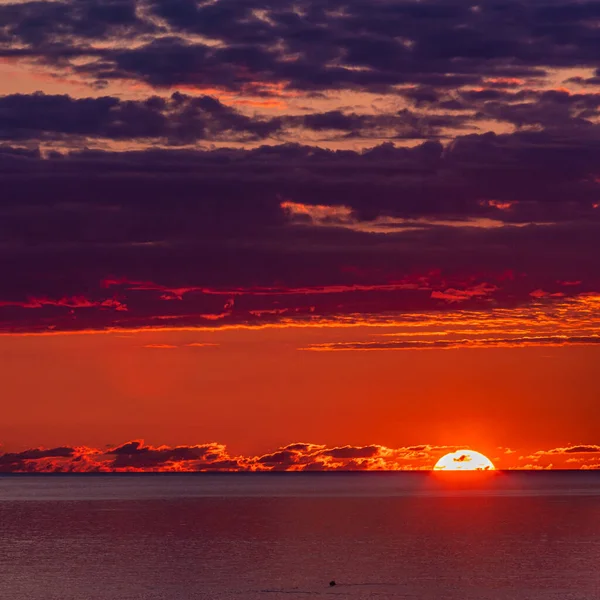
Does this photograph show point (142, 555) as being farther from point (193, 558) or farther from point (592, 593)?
point (592, 593)

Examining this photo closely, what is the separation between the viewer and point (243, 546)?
5600 inches

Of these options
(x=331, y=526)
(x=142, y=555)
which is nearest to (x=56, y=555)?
(x=142, y=555)

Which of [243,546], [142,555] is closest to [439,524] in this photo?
[243,546]

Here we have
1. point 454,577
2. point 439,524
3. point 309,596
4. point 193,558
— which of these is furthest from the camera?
point 439,524

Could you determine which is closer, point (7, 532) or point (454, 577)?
point (454, 577)

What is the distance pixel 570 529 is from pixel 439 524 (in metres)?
22.1

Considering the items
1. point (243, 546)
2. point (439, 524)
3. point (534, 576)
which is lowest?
point (439, 524)

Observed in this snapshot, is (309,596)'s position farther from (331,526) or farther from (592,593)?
(331,526)

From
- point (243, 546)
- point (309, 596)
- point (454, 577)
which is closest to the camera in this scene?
point (309, 596)

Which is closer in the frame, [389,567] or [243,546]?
[389,567]

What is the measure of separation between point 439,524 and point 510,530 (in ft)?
61.8

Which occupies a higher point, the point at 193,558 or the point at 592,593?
the point at 592,593

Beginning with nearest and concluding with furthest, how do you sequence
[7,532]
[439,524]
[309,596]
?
[309,596], [7,532], [439,524]

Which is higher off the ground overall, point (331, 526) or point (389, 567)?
point (389, 567)
